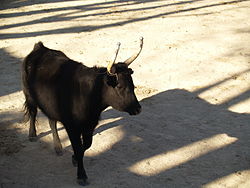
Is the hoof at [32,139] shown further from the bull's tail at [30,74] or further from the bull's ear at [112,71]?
the bull's ear at [112,71]

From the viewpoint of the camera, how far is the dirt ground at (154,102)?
18.9ft

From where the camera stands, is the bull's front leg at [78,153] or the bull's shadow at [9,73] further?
the bull's shadow at [9,73]

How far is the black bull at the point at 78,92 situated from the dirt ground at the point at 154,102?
69cm

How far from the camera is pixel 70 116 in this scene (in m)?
5.48

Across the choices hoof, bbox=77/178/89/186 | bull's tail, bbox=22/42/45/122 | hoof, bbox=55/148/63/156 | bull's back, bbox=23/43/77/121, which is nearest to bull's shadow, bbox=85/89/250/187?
hoof, bbox=77/178/89/186

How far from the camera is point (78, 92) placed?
17.8ft

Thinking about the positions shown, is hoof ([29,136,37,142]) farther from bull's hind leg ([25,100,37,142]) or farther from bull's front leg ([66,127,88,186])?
bull's front leg ([66,127,88,186])

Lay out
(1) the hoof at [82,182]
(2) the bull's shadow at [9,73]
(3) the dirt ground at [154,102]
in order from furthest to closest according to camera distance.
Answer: (2) the bull's shadow at [9,73] → (3) the dirt ground at [154,102] → (1) the hoof at [82,182]

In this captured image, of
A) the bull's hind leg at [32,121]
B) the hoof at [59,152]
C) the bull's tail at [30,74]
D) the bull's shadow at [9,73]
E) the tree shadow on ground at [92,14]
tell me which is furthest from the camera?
the tree shadow on ground at [92,14]

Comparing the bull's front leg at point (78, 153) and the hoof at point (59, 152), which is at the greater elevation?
the bull's front leg at point (78, 153)

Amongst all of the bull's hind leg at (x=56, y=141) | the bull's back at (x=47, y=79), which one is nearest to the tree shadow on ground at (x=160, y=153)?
the bull's hind leg at (x=56, y=141)

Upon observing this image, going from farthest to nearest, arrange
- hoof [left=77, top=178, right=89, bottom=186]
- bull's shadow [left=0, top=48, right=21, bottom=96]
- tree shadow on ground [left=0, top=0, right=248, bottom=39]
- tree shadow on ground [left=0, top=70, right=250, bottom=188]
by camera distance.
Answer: tree shadow on ground [left=0, top=0, right=248, bottom=39]
bull's shadow [left=0, top=48, right=21, bottom=96]
tree shadow on ground [left=0, top=70, right=250, bottom=188]
hoof [left=77, top=178, right=89, bottom=186]

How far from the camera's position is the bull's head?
5035 millimetres

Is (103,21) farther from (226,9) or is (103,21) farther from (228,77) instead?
(228,77)
